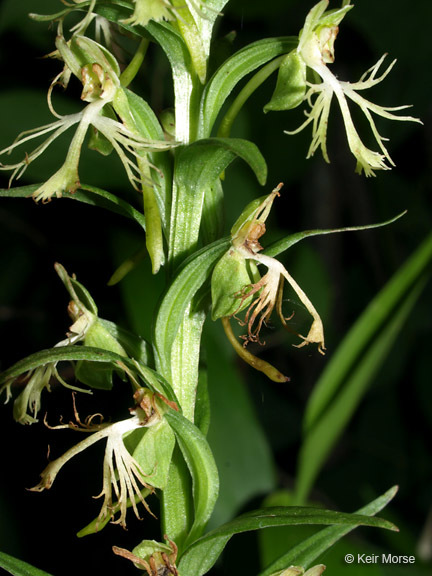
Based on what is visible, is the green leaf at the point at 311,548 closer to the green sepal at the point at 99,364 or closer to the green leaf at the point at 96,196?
the green sepal at the point at 99,364

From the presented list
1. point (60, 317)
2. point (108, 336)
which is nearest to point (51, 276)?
point (60, 317)

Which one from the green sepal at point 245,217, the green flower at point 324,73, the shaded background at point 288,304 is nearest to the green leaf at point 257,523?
the green sepal at point 245,217

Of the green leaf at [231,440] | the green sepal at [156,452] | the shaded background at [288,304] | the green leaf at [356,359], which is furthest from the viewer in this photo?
the shaded background at [288,304]

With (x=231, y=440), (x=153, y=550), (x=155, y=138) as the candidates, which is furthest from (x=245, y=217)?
(x=231, y=440)

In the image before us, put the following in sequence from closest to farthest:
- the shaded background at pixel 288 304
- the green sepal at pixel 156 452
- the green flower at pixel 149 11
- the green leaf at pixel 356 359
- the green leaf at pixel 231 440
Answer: the green flower at pixel 149 11
the green sepal at pixel 156 452
the green leaf at pixel 356 359
the green leaf at pixel 231 440
the shaded background at pixel 288 304

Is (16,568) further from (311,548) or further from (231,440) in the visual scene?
(231,440)

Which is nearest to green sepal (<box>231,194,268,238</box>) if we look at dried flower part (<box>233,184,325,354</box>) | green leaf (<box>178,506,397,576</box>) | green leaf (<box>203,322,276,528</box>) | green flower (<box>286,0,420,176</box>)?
dried flower part (<box>233,184,325,354</box>)

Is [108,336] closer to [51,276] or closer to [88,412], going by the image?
[88,412]
